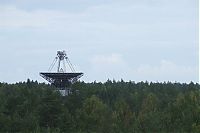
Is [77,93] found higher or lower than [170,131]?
higher

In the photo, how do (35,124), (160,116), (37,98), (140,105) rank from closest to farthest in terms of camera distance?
(35,124)
(160,116)
(37,98)
(140,105)

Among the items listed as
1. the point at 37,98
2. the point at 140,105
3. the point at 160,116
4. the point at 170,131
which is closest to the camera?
the point at 170,131

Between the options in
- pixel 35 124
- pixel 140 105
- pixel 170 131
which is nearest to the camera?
pixel 35 124

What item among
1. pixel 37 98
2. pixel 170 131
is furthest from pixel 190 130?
pixel 37 98

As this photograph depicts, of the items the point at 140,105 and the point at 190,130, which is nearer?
the point at 190,130

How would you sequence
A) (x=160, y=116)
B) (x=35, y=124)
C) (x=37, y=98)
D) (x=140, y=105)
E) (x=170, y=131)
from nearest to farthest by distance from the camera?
(x=35, y=124), (x=170, y=131), (x=160, y=116), (x=37, y=98), (x=140, y=105)

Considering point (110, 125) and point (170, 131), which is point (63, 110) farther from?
point (170, 131)

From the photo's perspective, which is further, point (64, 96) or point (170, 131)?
point (64, 96)

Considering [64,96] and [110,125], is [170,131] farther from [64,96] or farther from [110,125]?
[64,96]

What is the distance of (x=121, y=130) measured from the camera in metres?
56.2

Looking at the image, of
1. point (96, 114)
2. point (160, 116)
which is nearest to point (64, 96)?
point (96, 114)

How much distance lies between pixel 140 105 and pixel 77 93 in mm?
18029

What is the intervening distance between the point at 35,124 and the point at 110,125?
7.08m

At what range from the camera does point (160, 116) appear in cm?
6203
